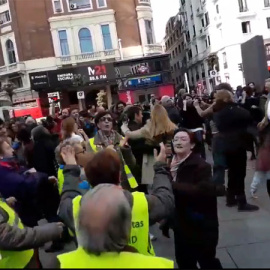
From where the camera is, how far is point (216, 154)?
6508 mm

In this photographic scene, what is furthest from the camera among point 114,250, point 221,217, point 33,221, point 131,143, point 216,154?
point 216,154

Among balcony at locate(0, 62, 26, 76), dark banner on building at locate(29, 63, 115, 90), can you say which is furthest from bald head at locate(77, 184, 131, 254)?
balcony at locate(0, 62, 26, 76)

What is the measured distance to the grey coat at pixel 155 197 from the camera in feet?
8.93

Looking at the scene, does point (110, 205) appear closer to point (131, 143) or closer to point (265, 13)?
point (131, 143)

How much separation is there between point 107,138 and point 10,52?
42700 millimetres

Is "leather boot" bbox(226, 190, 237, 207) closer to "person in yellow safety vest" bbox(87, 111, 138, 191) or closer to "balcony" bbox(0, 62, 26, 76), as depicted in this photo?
"person in yellow safety vest" bbox(87, 111, 138, 191)

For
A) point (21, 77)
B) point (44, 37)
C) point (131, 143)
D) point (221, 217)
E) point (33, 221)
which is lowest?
point (221, 217)

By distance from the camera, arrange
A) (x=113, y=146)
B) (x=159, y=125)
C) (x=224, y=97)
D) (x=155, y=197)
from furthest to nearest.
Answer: (x=224, y=97) < (x=159, y=125) < (x=113, y=146) < (x=155, y=197)

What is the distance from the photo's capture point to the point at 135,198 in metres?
2.64

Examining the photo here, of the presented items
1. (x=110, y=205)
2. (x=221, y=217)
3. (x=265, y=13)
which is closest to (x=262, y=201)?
(x=221, y=217)

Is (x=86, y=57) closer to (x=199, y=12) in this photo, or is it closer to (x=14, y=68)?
(x=14, y=68)

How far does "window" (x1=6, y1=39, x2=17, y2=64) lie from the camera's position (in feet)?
147

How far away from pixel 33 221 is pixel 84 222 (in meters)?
3.84

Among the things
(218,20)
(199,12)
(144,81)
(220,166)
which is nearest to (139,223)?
(220,166)
